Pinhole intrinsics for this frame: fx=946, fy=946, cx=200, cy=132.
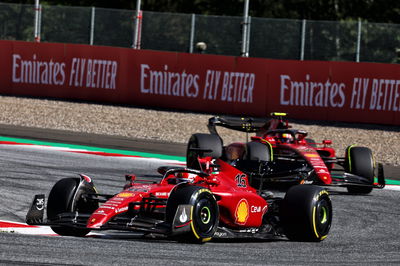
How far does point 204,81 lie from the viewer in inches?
960

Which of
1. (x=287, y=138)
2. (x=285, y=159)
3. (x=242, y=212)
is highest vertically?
(x=287, y=138)

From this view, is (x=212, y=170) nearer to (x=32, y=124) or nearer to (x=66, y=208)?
(x=66, y=208)

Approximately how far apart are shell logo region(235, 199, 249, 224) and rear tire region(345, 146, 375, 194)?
5060mm

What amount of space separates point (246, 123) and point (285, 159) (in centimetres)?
92

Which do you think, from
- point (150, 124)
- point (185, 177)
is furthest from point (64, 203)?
point (150, 124)

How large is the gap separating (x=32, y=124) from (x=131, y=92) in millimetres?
3715

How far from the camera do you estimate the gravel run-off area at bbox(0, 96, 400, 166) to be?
21188 millimetres

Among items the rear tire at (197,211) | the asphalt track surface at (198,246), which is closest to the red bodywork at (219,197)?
the asphalt track surface at (198,246)

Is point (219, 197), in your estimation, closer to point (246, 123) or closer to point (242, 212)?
point (242, 212)

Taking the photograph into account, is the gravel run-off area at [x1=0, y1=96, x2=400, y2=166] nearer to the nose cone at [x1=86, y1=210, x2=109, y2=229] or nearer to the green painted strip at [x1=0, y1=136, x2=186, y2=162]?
the green painted strip at [x1=0, y1=136, x2=186, y2=162]

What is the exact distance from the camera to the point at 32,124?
22438 millimetres

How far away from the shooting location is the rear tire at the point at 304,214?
9.47 m

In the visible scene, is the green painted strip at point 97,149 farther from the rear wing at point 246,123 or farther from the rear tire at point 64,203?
the rear tire at point 64,203

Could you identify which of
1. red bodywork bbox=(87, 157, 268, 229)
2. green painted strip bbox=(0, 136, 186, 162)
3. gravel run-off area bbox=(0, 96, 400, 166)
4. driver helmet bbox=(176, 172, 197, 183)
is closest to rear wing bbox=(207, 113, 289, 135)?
green painted strip bbox=(0, 136, 186, 162)
